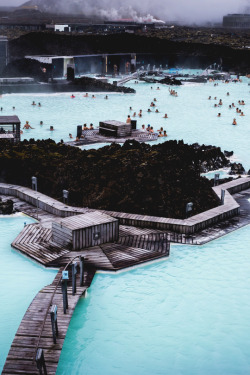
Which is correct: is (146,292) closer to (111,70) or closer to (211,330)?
(211,330)

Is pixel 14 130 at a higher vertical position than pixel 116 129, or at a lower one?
higher

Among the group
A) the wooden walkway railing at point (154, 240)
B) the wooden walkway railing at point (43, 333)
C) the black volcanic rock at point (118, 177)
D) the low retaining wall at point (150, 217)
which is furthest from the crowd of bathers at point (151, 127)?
the wooden walkway railing at point (43, 333)

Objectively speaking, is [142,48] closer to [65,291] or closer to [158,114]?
[158,114]

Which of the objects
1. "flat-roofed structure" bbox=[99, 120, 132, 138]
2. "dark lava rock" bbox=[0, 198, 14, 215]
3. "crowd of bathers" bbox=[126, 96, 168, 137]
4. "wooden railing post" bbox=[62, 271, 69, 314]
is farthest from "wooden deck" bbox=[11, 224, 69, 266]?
"crowd of bathers" bbox=[126, 96, 168, 137]

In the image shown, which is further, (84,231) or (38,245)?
(38,245)

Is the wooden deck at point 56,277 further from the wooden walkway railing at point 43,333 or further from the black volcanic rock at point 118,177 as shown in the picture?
the black volcanic rock at point 118,177

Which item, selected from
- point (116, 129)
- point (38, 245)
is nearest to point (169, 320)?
point (38, 245)

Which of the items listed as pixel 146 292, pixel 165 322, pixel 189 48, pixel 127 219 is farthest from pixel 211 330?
pixel 189 48
